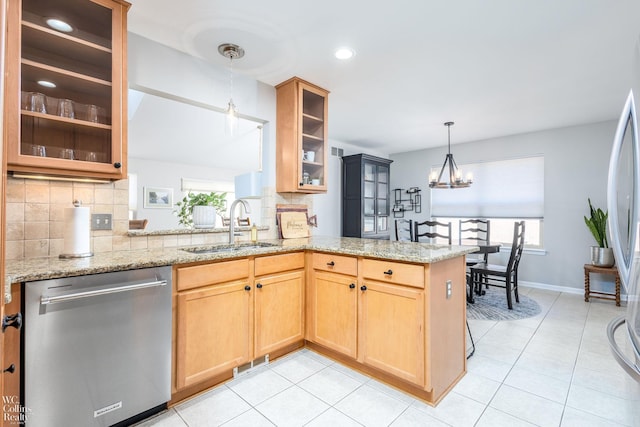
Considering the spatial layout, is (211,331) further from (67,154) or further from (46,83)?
(46,83)

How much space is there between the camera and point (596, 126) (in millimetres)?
4109

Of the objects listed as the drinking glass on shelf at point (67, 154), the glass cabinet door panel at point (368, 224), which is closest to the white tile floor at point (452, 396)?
the drinking glass on shelf at point (67, 154)

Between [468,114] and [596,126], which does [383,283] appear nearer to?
[468,114]

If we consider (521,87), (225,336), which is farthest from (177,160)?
(521,87)

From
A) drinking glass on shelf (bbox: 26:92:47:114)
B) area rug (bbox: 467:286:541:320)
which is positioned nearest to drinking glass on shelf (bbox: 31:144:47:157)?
drinking glass on shelf (bbox: 26:92:47:114)

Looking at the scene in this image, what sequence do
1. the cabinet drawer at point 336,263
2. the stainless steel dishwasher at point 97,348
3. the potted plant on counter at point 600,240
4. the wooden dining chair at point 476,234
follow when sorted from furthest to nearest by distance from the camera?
the wooden dining chair at point 476,234 < the potted plant on counter at point 600,240 < the cabinet drawer at point 336,263 < the stainless steel dishwasher at point 97,348

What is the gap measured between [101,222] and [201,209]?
2.41ft

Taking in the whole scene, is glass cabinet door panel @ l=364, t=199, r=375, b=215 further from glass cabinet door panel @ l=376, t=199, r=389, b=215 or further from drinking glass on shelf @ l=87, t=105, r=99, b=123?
drinking glass on shelf @ l=87, t=105, r=99, b=123

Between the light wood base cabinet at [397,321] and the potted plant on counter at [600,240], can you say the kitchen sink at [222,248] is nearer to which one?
the light wood base cabinet at [397,321]

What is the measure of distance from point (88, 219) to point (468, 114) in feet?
13.3

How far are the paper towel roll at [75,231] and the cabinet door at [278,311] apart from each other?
3.53 feet

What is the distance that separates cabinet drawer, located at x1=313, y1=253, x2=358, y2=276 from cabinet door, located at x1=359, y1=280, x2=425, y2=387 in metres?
0.14

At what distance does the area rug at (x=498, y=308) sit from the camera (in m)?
3.31

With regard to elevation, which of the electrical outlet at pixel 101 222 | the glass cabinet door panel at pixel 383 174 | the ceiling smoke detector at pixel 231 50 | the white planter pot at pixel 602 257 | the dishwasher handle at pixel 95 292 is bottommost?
the white planter pot at pixel 602 257
